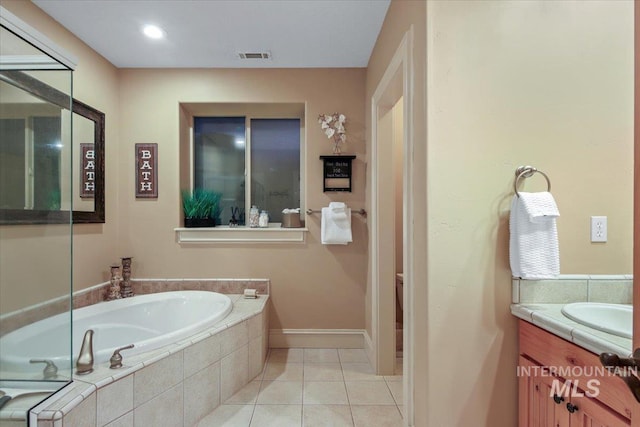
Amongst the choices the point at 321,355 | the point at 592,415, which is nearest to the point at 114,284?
the point at 321,355

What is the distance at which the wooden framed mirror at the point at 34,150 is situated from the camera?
4.72 ft

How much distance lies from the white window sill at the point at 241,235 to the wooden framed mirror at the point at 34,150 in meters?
1.14

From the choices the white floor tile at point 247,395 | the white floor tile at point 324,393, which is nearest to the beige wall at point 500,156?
the white floor tile at point 324,393

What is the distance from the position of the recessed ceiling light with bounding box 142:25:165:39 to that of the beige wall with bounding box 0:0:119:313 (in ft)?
1.88

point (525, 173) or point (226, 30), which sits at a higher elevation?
point (226, 30)

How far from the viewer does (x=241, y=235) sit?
2.87m

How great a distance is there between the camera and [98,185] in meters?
2.59

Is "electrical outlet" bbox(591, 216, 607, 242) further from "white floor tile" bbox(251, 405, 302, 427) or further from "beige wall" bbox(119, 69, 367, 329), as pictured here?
"white floor tile" bbox(251, 405, 302, 427)

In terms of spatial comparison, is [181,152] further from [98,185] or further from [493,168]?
[493,168]

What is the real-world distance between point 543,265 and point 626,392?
49 centimetres

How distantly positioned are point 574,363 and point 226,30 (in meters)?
2.75

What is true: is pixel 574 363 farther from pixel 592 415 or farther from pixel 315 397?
pixel 315 397

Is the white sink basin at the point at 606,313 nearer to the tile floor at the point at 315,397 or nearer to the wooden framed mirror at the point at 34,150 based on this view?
the tile floor at the point at 315,397

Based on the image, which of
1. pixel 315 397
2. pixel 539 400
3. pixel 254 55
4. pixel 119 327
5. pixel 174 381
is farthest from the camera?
pixel 254 55
